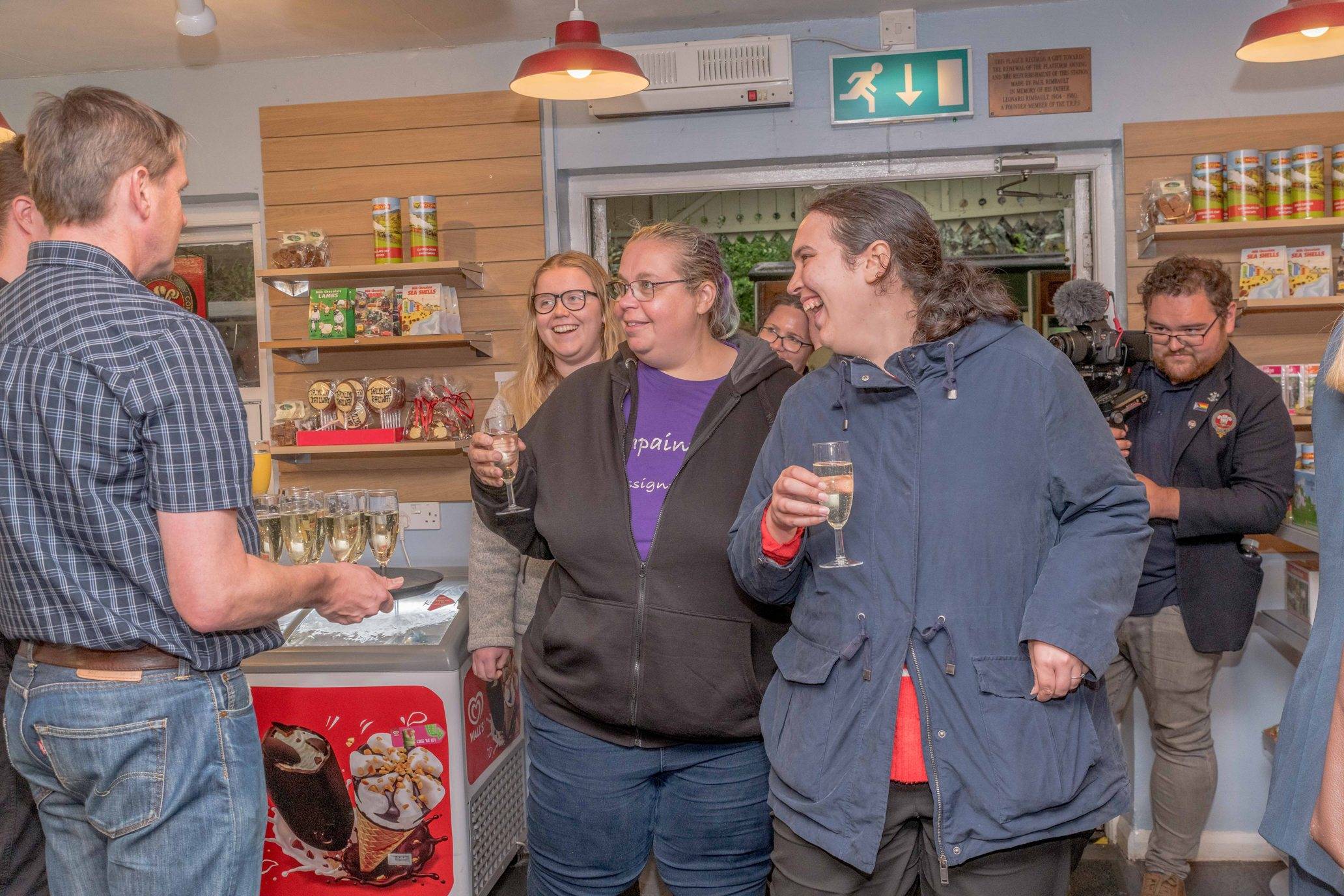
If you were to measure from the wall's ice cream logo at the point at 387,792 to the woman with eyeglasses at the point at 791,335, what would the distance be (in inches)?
64.0

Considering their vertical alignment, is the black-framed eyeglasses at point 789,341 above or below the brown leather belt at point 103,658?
above

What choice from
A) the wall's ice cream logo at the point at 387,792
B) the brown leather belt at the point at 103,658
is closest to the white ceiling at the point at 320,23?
the wall's ice cream logo at the point at 387,792

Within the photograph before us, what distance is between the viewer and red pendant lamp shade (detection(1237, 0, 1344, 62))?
2.83m

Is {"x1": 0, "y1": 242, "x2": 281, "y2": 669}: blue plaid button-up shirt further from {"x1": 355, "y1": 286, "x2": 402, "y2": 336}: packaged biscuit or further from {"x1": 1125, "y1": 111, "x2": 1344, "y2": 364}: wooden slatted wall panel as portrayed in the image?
{"x1": 1125, "y1": 111, "x2": 1344, "y2": 364}: wooden slatted wall panel

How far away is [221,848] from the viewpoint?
1.57m

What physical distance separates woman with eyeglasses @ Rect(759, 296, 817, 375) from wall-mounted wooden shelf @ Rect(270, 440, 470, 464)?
1.18 m

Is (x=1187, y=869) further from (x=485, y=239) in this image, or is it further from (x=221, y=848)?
(x=485, y=239)

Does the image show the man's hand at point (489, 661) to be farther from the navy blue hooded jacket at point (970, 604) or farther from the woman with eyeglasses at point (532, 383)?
the navy blue hooded jacket at point (970, 604)


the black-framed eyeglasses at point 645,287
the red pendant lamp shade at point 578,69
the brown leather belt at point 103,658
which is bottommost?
the brown leather belt at point 103,658

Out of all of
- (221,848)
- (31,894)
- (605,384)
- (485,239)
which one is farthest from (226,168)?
(221,848)

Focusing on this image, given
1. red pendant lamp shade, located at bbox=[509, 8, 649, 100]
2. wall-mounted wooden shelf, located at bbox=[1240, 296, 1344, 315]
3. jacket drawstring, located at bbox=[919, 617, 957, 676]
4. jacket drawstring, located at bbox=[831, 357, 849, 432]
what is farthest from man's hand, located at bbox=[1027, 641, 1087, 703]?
wall-mounted wooden shelf, located at bbox=[1240, 296, 1344, 315]

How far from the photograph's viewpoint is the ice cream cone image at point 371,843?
268 cm

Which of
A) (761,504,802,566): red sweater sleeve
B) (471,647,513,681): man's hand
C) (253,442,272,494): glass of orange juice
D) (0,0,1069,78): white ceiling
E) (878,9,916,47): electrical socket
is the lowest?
(471,647,513,681): man's hand

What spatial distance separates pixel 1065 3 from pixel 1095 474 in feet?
9.15
